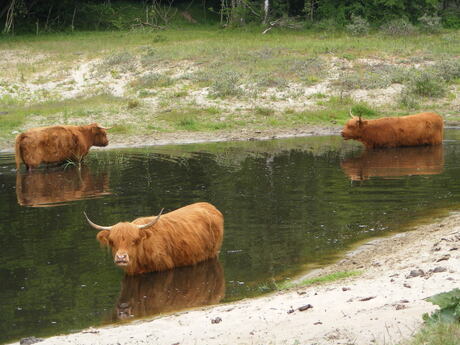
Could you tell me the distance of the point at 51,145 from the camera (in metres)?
18.8

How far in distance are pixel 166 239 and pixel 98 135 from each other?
10699 mm

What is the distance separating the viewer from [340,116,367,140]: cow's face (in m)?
19.8

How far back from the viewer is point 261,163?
58.2ft

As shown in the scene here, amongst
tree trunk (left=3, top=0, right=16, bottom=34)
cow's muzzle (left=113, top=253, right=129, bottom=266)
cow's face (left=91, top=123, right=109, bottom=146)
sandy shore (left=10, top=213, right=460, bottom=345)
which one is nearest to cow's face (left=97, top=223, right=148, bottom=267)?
cow's muzzle (left=113, top=253, right=129, bottom=266)

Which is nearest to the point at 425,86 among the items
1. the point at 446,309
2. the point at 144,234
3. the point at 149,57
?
the point at 149,57

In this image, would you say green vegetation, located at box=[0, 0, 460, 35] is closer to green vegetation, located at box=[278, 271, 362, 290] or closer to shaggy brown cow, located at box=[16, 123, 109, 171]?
shaggy brown cow, located at box=[16, 123, 109, 171]

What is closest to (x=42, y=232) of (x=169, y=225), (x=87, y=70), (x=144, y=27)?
(x=169, y=225)

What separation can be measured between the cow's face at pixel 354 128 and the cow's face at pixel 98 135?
5.84 metres

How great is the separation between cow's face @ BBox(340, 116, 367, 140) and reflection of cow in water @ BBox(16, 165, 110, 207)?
621 centimetres

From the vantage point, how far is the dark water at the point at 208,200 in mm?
9000

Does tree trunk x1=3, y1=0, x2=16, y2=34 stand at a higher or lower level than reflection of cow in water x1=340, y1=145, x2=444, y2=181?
higher

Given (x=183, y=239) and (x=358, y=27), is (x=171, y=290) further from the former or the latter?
(x=358, y=27)

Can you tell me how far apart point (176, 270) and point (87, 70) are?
759 inches

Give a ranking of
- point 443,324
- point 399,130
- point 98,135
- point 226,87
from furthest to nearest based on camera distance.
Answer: point 226,87, point 98,135, point 399,130, point 443,324
